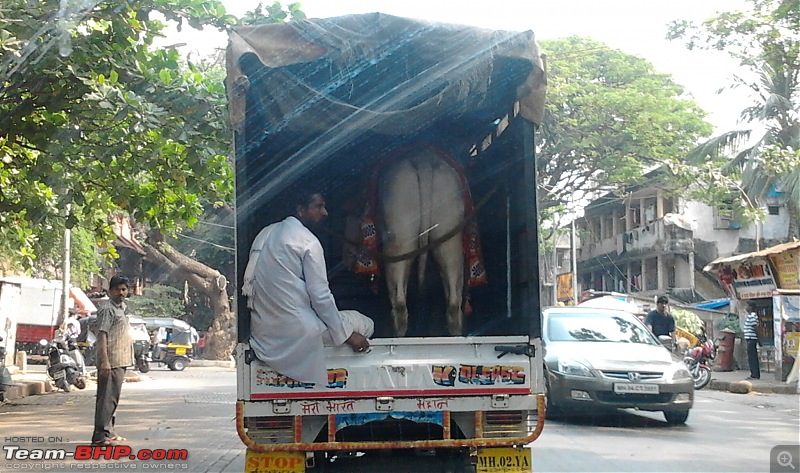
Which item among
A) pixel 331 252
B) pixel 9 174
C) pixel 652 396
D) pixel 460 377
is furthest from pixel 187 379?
pixel 460 377

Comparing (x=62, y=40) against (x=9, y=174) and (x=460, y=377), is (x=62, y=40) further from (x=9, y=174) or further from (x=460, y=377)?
(x=460, y=377)

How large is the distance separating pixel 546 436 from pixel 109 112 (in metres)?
5.53

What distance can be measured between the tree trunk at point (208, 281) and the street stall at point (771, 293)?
1351 centimetres

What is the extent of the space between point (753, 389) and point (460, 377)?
12.5 m

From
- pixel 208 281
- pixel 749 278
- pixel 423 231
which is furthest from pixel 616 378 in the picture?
pixel 208 281

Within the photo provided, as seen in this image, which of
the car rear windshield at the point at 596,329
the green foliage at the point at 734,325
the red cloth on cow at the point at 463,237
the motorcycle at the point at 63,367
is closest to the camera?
the red cloth on cow at the point at 463,237

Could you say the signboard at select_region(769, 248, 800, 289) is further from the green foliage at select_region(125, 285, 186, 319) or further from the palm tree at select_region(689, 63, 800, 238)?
the green foliage at select_region(125, 285, 186, 319)

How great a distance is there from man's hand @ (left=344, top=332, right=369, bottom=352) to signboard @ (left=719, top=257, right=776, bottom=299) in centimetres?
1559

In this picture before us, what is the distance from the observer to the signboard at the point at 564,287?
3822 cm

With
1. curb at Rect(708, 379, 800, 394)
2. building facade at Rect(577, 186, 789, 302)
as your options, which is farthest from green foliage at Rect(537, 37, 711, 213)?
curb at Rect(708, 379, 800, 394)

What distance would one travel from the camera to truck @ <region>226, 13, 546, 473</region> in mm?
5180

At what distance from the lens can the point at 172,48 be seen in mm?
9578

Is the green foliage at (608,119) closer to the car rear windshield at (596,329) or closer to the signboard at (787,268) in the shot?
the signboard at (787,268)

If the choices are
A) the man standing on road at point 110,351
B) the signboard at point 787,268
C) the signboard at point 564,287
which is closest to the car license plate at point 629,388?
the man standing on road at point 110,351
